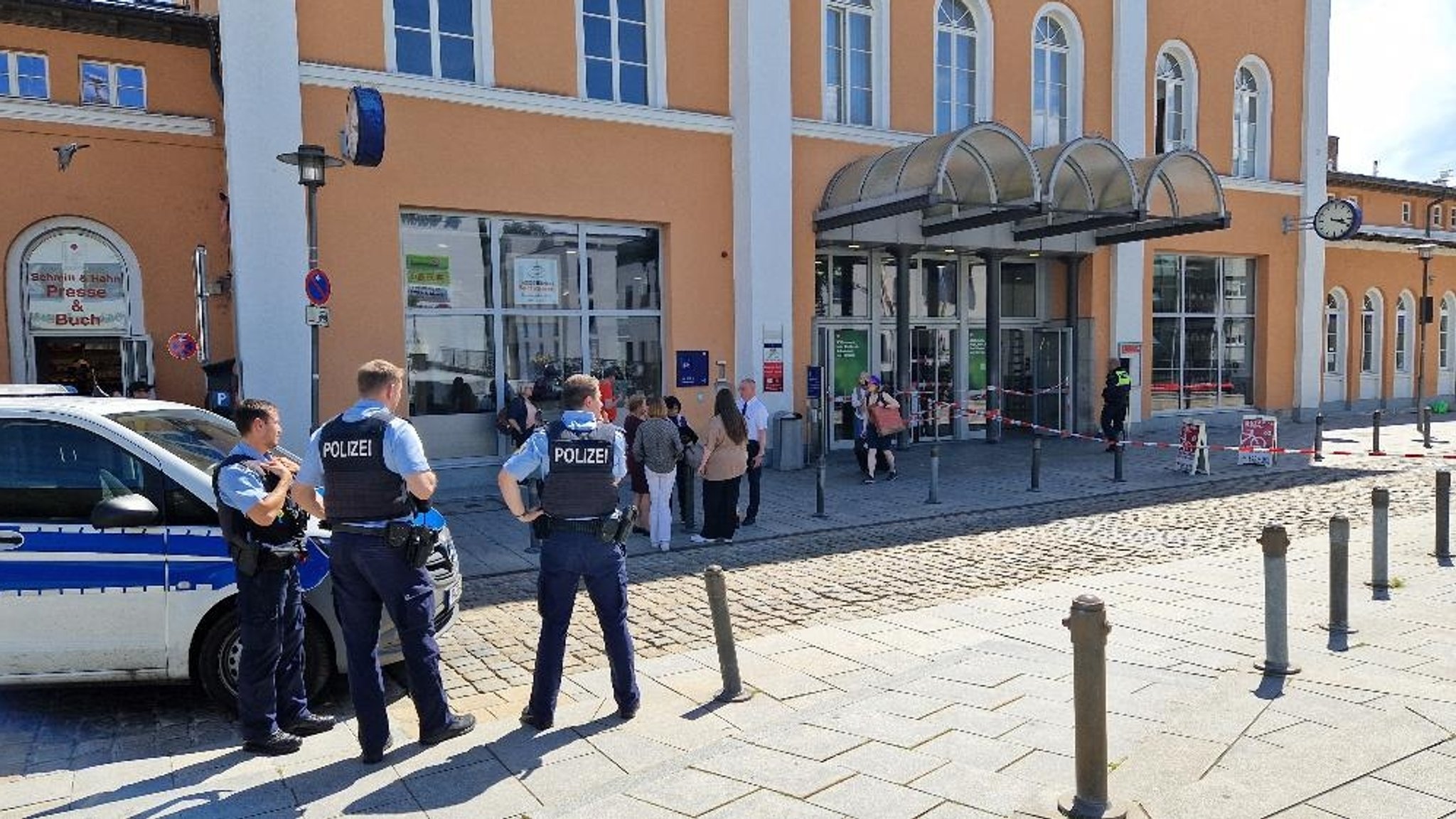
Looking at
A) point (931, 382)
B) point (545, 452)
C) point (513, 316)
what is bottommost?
point (931, 382)

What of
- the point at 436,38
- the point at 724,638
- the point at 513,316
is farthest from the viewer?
the point at 513,316

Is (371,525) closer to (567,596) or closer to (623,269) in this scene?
(567,596)

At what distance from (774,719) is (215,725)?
2987mm

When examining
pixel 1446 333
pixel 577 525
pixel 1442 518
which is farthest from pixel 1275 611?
pixel 1446 333

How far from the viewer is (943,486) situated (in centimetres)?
1357

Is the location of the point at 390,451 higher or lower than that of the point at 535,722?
higher

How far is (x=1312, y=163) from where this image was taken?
73.7ft

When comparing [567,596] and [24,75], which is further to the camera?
[24,75]

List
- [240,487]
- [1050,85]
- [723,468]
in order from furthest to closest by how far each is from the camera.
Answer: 1. [1050,85]
2. [723,468]
3. [240,487]

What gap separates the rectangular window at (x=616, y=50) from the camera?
1408 centimetres

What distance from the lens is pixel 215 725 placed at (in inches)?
199

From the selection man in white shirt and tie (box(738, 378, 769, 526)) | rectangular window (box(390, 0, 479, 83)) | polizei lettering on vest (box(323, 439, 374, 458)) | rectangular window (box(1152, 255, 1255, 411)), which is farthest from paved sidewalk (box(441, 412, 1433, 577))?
rectangular window (box(390, 0, 479, 83))

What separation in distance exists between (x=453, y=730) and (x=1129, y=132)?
19.1 m

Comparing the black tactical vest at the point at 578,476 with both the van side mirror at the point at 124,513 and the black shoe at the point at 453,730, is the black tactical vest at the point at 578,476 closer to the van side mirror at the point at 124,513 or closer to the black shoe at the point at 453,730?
the black shoe at the point at 453,730
